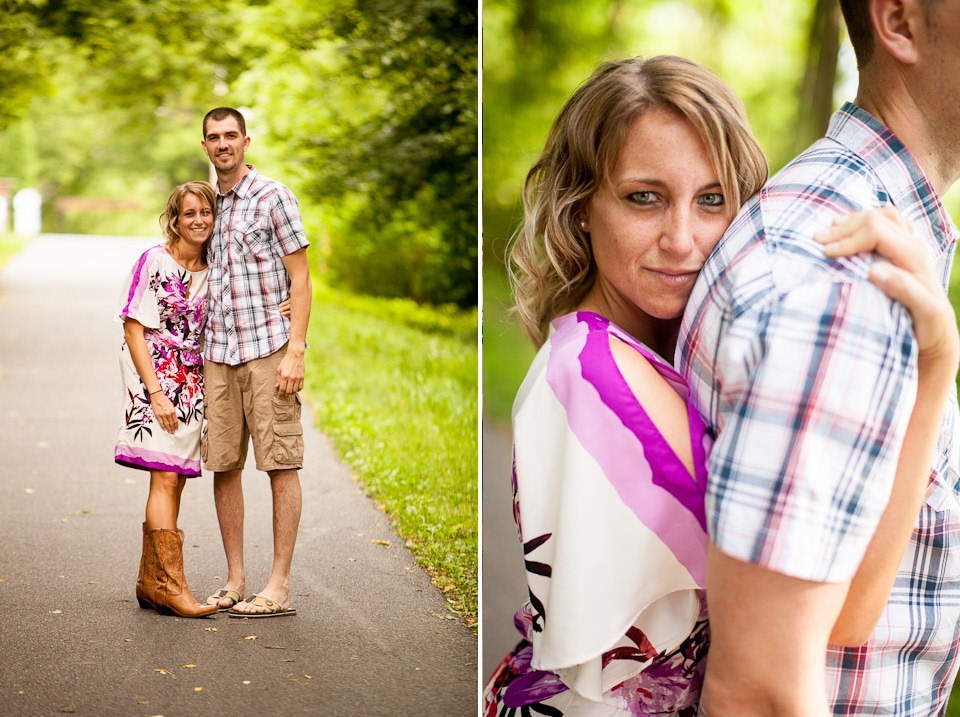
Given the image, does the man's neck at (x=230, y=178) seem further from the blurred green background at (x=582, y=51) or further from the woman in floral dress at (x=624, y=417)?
the blurred green background at (x=582, y=51)

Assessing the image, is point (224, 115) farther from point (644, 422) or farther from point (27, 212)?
point (644, 422)

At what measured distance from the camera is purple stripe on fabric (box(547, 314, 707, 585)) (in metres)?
1.11

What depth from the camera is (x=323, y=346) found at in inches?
107

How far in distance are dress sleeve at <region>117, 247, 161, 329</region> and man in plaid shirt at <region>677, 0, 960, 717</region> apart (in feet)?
5.44

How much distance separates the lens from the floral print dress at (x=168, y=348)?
7.78 feet

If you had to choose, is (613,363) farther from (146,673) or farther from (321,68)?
(321,68)

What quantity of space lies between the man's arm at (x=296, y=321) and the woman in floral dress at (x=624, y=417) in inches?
51.1

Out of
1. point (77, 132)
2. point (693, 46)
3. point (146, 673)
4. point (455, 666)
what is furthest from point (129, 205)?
point (693, 46)

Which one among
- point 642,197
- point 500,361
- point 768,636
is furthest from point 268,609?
point 500,361

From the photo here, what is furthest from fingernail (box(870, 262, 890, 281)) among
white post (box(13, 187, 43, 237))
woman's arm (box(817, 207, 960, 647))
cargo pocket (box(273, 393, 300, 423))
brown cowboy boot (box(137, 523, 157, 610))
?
white post (box(13, 187, 43, 237))

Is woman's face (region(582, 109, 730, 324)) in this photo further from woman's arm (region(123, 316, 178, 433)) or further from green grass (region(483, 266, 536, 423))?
green grass (region(483, 266, 536, 423))

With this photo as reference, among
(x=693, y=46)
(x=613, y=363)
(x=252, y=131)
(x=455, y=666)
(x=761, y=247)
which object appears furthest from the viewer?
(x=693, y=46)

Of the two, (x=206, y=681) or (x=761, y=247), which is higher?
(x=761, y=247)

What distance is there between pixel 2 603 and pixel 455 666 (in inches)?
49.6
